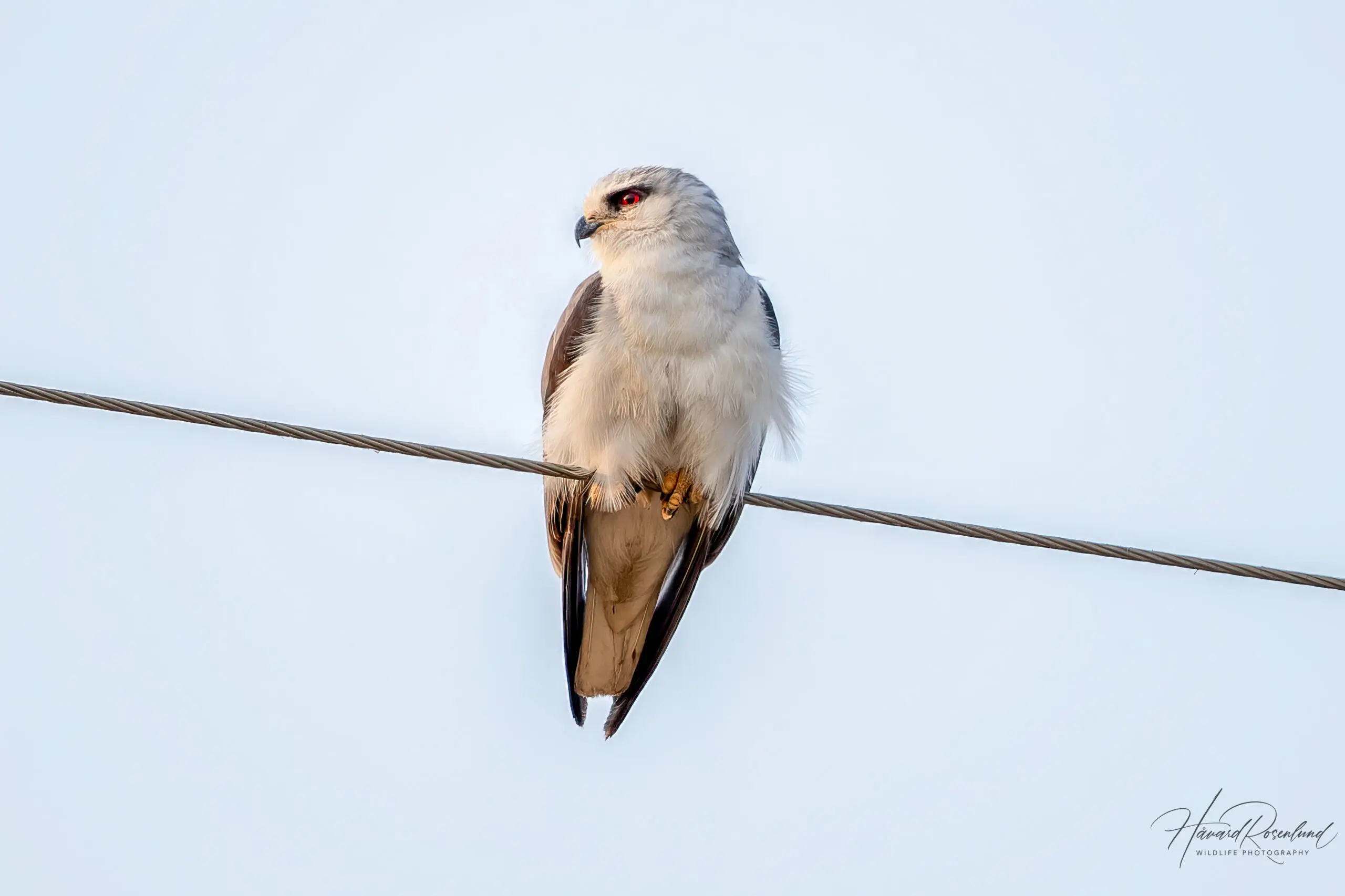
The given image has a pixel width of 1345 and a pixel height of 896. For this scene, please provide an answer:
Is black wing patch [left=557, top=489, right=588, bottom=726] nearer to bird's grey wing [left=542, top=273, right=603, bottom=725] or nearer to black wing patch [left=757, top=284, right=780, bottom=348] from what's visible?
bird's grey wing [left=542, top=273, right=603, bottom=725]

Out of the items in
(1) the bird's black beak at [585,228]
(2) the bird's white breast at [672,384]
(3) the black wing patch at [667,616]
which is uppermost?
(1) the bird's black beak at [585,228]

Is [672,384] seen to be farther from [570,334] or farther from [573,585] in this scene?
[573,585]

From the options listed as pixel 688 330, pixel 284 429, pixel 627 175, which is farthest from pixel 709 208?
pixel 284 429

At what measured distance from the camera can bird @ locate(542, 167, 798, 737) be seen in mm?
4480

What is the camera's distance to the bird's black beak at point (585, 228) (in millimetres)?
5281

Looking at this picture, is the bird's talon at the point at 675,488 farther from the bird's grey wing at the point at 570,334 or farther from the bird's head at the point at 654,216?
the bird's head at the point at 654,216

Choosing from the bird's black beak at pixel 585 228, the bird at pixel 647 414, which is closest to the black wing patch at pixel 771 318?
the bird at pixel 647 414

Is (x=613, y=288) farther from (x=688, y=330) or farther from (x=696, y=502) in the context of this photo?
(x=696, y=502)

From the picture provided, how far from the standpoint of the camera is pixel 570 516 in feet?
16.5

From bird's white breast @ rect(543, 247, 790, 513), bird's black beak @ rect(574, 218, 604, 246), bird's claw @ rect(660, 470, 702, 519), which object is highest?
bird's black beak @ rect(574, 218, 604, 246)

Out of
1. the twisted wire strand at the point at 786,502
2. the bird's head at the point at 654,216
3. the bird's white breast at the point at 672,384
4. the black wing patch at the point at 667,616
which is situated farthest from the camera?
the black wing patch at the point at 667,616

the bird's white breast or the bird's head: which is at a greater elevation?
the bird's head

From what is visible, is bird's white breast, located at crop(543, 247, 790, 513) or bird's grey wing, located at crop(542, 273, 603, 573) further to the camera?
bird's grey wing, located at crop(542, 273, 603, 573)

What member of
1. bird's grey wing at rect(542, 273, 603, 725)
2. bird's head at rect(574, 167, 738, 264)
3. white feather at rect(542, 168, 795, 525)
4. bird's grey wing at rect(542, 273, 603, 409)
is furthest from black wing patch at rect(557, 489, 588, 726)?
bird's head at rect(574, 167, 738, 264)
